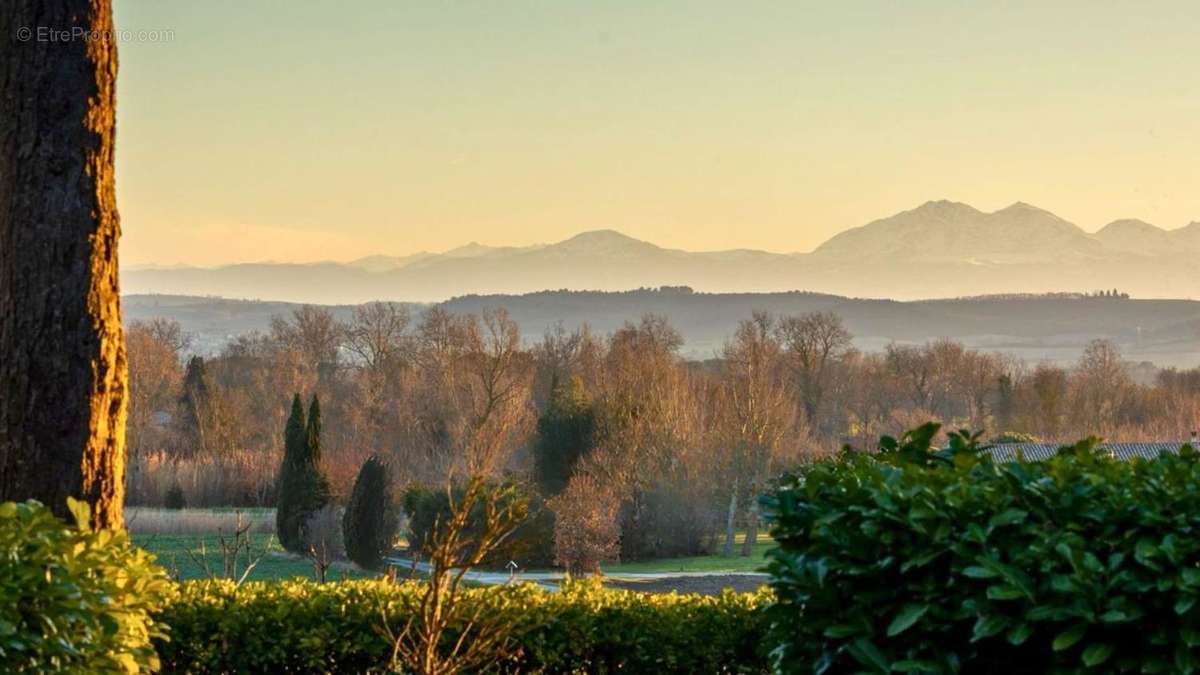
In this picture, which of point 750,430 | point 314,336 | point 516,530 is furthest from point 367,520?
point 314,336

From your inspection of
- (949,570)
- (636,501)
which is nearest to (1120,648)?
(949,570)

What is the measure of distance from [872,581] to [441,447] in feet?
123

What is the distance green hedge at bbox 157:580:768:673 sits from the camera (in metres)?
6.60

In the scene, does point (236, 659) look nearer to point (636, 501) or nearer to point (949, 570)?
point (949, 570)

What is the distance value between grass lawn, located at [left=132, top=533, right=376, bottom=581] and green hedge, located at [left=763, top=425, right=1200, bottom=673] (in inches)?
750

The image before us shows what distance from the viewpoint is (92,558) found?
14.6 feet

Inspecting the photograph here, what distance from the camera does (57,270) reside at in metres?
5.74

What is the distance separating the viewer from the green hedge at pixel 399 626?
21.6 feet

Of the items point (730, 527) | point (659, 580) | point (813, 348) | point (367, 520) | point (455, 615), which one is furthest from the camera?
point (813, 348)

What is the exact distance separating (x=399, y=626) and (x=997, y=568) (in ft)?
12.7

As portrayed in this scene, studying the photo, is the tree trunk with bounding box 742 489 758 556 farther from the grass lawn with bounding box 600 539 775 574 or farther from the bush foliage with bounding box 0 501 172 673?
the bush foliage with bounding box 0 501 172 673

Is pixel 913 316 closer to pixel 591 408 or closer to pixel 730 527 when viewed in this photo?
pixel 591 408

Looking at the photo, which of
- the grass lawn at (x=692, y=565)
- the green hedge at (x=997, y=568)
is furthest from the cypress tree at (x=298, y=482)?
the green hedge at (x=997, y=568)

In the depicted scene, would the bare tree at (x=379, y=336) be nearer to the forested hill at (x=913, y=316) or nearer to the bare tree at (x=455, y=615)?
the forested hill at (x=913, y=316)
